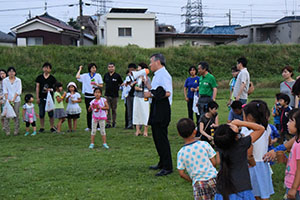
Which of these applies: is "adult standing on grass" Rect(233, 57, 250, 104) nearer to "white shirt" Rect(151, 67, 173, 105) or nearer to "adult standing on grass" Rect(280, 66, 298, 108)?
"adult standing on grass" Rect(280, 66, 298, 108)

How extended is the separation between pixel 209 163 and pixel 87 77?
7.86 meters

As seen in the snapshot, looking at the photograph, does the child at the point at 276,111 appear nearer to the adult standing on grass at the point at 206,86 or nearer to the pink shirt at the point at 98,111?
the adult standing on grass at the point at 206,86

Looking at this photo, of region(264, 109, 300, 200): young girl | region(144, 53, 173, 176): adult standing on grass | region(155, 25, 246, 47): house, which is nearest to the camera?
region(264, 109, 300, 200): young girl

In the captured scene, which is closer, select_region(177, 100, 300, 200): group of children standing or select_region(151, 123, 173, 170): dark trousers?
select_region(177, 100, 300, 200): group of children standing

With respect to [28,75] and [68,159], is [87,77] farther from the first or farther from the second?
[28,75]

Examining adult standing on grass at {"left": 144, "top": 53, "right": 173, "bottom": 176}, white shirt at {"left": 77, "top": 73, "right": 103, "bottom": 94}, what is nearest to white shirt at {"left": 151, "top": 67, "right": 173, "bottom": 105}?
adult standing on grass at {"left": 144, "top": 53, "right": 173, "bottom": 176}

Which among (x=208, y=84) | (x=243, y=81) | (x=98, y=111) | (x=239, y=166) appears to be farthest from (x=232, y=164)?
(x=98, y=111)

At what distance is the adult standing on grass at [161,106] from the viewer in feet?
21.2

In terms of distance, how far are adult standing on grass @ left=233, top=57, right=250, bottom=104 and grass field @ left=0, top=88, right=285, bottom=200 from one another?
1.91 m

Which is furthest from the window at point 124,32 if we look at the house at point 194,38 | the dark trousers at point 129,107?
the dark trousers at point 129,107

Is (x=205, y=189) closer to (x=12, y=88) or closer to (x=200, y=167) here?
(x=200, y=167)

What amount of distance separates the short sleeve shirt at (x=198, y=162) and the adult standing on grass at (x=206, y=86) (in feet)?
14.9

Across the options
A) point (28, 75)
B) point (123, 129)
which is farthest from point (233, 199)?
point (28, 75)

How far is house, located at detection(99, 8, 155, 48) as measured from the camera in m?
41.8
